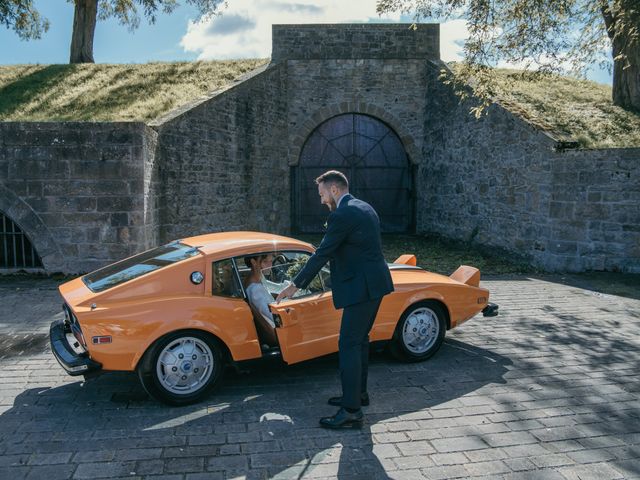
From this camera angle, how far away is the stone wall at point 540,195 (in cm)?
1043

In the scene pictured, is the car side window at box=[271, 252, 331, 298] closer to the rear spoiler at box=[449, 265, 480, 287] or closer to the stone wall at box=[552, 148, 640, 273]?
the rear spoiler at box=[449, 265, 480, 287]

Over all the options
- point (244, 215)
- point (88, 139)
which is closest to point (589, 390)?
point (88, 139)

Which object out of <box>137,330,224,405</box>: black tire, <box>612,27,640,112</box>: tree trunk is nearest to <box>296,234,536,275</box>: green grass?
<box>612,27,640,112</box>: tree trunk

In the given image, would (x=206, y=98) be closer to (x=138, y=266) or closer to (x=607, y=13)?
(x=138, y=266)

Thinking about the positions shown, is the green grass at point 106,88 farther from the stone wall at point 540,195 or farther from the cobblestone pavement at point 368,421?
the cobblestone pavement at point 368,421

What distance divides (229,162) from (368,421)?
10729mm

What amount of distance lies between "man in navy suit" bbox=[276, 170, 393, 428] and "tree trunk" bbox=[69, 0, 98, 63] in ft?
68.3

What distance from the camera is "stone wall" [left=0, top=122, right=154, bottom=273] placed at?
9477mm

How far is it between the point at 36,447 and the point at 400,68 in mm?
15398

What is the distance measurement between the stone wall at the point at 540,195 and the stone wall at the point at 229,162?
5.28m

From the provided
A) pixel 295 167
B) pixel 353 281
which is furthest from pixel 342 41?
pixel 353 281

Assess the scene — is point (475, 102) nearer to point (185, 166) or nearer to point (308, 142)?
point (308, 142)

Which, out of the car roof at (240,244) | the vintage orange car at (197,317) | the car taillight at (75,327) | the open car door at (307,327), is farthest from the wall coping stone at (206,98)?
the open car door at (307,327)

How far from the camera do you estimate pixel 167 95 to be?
14180 millimetres
